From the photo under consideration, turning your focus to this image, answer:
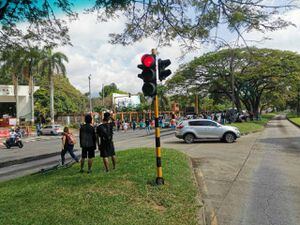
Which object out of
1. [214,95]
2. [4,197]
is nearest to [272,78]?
[214,95]

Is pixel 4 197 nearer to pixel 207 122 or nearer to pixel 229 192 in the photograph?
pixel 229 192

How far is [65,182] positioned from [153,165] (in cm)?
267

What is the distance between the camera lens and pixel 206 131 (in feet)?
69.9

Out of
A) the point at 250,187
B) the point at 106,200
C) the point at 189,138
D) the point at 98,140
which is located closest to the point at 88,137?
the point at 98,140

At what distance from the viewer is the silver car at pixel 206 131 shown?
68.8 ft

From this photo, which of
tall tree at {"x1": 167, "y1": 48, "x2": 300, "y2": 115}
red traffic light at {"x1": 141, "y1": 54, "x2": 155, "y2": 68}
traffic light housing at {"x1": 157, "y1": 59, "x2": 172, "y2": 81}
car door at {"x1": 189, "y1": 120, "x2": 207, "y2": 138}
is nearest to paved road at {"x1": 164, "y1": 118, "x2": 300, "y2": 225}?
traffic light housing at {"x1": 157, "y1": 59, "x2": 172, "y2": 81}

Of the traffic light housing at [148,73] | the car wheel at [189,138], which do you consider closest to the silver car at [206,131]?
the car wheel at [189,138]

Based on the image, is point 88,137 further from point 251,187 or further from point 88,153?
point 251,187

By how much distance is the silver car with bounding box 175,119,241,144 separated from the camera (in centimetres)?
2098

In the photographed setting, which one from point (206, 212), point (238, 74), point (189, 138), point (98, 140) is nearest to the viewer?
point (206, 212)

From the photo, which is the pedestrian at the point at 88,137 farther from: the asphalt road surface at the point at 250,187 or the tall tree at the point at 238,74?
the tall tree at the point at 238,74

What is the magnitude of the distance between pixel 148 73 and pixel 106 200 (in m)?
3.00

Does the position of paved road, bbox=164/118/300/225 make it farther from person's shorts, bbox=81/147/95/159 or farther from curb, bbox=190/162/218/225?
person's shorts, bbox=81/147/95/159

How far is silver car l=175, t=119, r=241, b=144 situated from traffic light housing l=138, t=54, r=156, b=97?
45.1ft
